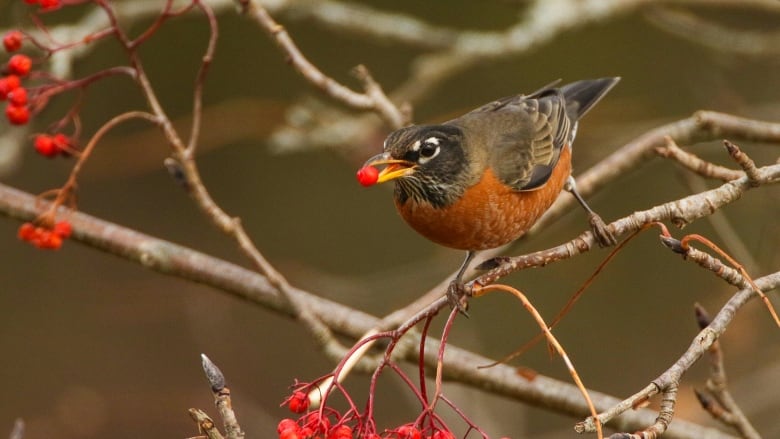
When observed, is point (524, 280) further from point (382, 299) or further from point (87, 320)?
point (87, 320)

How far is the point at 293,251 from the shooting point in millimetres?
6617

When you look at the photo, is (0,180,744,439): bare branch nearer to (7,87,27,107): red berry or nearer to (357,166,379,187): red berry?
(7,87,27,107): red berry

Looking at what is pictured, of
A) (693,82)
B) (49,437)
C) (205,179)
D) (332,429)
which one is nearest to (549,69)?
(693,82)

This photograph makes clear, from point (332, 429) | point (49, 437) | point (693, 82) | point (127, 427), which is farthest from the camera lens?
point (693, 82)

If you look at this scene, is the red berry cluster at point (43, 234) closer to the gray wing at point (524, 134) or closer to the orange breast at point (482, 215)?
the orange breast at point (482, 215)

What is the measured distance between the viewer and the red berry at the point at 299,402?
201 cm

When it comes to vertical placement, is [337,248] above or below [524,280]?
above

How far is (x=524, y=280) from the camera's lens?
6.59 metres

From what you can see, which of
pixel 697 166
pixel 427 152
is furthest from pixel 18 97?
pixel 697 166

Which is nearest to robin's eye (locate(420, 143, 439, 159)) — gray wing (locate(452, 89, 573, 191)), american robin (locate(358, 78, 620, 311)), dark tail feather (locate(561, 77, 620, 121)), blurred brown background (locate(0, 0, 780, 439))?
american robin (locate(358, 78, 620, 311))

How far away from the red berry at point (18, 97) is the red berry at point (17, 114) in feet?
0.04

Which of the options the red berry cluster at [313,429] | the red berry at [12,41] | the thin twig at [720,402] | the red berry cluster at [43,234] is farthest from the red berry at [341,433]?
the red berry at [12,41]

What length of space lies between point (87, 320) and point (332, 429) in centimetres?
472

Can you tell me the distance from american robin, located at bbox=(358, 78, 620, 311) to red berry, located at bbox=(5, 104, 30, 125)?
1079 mm
